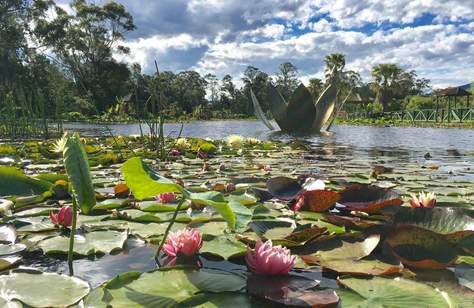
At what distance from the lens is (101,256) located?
1.08m

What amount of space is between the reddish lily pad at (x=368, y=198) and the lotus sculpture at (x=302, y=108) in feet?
15.4

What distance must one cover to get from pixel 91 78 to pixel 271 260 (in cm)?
2946

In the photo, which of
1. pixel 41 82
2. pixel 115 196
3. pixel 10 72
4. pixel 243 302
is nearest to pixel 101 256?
pixel 243 302

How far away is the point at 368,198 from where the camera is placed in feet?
5.15

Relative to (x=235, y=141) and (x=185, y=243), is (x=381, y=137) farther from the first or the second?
(x=185, y=243)

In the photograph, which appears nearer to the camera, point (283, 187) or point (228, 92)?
point (283, 187)

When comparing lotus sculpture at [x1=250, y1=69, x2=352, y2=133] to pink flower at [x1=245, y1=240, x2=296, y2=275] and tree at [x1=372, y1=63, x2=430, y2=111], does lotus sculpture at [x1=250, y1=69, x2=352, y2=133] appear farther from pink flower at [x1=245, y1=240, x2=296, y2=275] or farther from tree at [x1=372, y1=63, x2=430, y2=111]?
tree at [x1=372, y1=63, x2=430, y2=111]

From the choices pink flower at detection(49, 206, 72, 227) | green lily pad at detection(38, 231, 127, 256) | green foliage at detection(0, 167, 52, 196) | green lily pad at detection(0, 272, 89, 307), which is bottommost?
green lily pad at detection(38, 231, 127, 256)

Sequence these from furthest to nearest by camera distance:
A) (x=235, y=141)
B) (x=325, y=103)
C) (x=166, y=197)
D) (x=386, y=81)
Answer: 1. (x=386, y=81)
2. (x=325, y=103)
3. (x=235, y=141)
4. (x=166, y=197)

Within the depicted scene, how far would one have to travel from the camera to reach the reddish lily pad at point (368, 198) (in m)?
1.46

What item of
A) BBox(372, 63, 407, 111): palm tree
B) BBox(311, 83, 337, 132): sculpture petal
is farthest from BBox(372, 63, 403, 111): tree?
BBox(311, 83, 337, 132): sculpture petal

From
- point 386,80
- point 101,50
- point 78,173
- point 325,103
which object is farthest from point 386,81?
point 78,173

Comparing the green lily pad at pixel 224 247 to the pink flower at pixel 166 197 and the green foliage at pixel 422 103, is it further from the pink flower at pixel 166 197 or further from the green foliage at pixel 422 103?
the green foliage at pixel 422 103

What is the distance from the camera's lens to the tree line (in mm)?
5837
